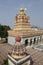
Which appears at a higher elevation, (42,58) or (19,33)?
(19,33)

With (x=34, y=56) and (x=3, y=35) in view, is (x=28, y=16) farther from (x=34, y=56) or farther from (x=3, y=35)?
(x=34, y=56)

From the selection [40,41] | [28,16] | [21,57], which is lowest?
[40,41]

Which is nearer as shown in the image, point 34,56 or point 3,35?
point 34,56

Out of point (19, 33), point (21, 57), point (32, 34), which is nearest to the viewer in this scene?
point (21, 57)

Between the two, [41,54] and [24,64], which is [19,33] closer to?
[41,54]

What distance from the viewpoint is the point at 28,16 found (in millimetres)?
18531

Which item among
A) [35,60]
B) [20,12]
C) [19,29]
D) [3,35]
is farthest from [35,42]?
[35,60]

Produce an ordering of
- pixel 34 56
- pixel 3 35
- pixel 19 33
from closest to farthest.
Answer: pixel 34 56 → pixel 19 33 → pixel 3 35

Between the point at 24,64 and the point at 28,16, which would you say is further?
the point at 28,16

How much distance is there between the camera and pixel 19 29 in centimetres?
1797

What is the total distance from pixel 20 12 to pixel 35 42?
4416mm

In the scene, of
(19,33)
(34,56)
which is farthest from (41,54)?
(19,33)

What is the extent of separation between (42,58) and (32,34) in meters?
6.67

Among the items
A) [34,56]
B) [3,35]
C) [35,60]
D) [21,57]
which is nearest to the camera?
[21,57]
